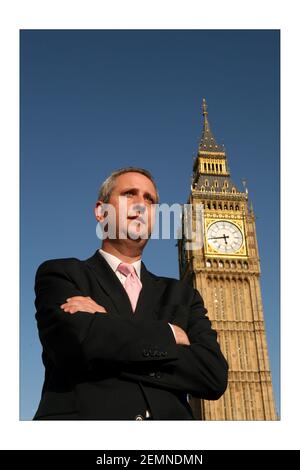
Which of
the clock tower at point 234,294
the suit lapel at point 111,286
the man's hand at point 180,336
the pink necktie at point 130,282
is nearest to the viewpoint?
the man's hand at point 180,336

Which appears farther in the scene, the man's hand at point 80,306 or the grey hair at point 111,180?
the grey hair at point 111,180

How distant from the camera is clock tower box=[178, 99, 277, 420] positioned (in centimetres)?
4075

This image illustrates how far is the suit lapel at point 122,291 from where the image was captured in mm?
4270

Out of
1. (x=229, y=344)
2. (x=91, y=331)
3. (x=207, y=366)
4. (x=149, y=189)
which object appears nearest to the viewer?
(x=91, y=331)

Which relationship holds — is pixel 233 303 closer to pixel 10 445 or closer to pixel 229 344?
pixel 229 344

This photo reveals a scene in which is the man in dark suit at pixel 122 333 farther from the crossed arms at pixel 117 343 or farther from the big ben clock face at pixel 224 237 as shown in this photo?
the big ben clock face at pixel 224 237

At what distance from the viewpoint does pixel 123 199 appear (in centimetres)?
441

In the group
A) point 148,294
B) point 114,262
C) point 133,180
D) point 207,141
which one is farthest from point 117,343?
point 207,141

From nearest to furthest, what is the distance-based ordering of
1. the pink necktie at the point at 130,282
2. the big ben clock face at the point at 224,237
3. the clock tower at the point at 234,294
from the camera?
the pink necktie at the point at 130,282, the clock tower at the point at 234,294, the big ben clock face at the point at 224,237

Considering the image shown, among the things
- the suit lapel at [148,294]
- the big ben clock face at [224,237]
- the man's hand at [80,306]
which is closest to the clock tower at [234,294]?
the big ben clock face at [224,237]

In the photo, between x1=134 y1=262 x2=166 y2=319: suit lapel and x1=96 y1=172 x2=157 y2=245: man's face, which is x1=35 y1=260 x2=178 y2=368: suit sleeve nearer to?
x1=134 y1=262 x2=166 y2=319: suit lapel

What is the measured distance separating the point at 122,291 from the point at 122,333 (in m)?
0.49
